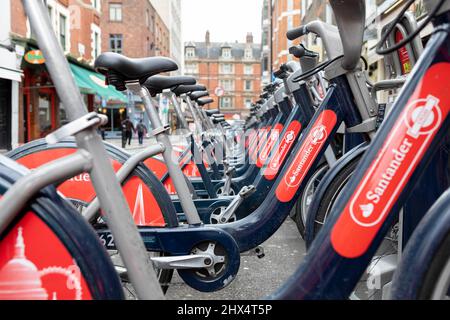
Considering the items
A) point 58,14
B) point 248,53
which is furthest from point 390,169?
point 248,53

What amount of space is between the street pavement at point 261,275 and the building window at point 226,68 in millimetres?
91831

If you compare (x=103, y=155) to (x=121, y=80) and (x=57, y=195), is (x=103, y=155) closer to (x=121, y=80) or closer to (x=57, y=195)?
(x=57, y=195)

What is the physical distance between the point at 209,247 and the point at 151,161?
1.43 m

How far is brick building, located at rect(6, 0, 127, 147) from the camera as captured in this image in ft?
54.1

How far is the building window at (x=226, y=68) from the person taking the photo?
95.0 metres

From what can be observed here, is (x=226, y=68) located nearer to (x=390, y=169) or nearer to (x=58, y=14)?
(x=58, y=14)

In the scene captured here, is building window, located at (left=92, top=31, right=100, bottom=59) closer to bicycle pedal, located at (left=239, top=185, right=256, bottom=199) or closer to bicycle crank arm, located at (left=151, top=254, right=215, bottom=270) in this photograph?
bicycle pedal, located at (left=239, top=185, right=256, bottom=199)

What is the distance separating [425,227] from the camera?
1234mm

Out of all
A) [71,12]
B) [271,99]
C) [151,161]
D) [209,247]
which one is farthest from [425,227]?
[71,12]

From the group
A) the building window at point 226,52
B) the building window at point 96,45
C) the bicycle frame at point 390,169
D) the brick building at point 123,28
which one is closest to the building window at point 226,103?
the building window at point 226,52

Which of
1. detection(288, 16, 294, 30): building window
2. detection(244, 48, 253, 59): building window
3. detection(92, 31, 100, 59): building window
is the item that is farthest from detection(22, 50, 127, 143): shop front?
detection(244, 48, 253, 59): building window

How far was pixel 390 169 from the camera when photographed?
1.39 m

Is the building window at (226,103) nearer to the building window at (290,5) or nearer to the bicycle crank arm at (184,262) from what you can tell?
the building window at (290,5)

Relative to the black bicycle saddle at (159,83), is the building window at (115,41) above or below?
above
